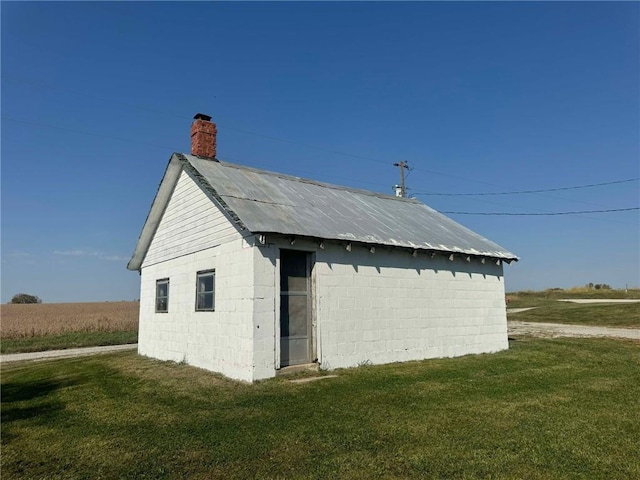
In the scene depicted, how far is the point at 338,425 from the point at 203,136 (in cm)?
1063

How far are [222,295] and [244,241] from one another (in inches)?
Answer: 65.2

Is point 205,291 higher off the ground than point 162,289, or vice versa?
point 162,289

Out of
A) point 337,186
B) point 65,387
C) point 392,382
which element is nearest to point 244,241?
point 392,382

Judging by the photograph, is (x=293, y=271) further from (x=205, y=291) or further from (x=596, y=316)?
(x=596, y=316)

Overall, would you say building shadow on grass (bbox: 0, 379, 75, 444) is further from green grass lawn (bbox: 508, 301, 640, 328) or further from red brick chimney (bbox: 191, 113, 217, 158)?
green grass lawn (bbox: 508, 301, 640, 328)

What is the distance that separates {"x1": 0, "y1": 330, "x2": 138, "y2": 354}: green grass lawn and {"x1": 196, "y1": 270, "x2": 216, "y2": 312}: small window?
14162 mm

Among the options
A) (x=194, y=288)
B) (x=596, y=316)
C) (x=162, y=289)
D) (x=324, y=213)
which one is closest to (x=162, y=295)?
(x=162, y=289)

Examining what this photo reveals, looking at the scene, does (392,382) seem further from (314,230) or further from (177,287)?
(177,287)

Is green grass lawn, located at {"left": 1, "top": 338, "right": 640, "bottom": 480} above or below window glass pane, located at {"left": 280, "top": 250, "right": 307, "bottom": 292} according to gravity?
below

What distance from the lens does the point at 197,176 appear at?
1231cm

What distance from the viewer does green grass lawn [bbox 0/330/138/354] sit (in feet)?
72.7

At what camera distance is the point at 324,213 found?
42.3 feet

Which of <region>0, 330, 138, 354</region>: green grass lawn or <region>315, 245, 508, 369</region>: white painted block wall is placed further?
<region>0, 330, 138, 354</region>: green grass lawn

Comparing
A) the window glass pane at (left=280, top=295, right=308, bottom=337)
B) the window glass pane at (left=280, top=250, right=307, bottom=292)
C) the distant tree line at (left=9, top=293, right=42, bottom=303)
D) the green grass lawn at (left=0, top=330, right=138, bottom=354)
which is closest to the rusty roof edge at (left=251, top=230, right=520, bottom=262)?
the window glass pane at (left=280, top=250, right=307, bottom=292)
